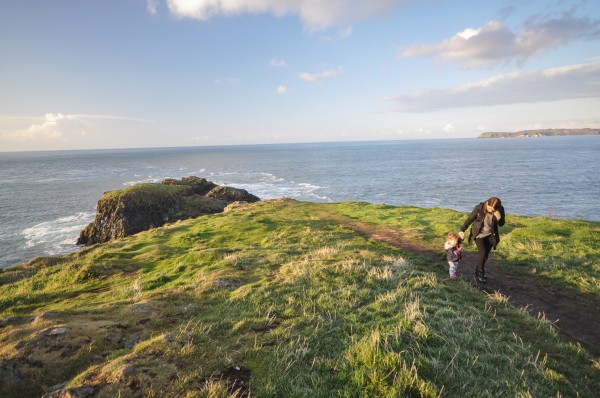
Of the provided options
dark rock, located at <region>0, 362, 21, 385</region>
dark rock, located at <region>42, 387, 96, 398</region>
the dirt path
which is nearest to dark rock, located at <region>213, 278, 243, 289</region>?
dark rock, located at <region>0, 362, 21, 385</region>

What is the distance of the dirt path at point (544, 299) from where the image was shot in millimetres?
9070

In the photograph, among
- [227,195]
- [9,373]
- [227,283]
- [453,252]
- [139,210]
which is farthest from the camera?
[227,195]

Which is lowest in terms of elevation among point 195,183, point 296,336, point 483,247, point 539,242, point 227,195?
point 227,195

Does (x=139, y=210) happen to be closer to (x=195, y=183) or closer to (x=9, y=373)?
(x=195, y=183)

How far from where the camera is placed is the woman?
12.0 metres

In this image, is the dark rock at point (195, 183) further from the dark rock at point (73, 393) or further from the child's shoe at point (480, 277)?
the dark rock at point (73, 393)

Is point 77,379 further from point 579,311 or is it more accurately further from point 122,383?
point 579,311

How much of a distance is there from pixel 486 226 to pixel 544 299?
3.23 metres

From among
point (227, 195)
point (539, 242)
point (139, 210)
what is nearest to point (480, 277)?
point (539, 242)

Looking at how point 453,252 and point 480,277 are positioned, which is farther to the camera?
point 453,252

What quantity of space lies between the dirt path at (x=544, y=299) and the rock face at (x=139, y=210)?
32901 millimetres

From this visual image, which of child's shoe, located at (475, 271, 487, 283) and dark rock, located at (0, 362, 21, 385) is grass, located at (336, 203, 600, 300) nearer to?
child's shoe, located at (475, 271, 487, 283)

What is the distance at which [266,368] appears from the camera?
6.05m

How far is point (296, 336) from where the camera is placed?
23.9ft
